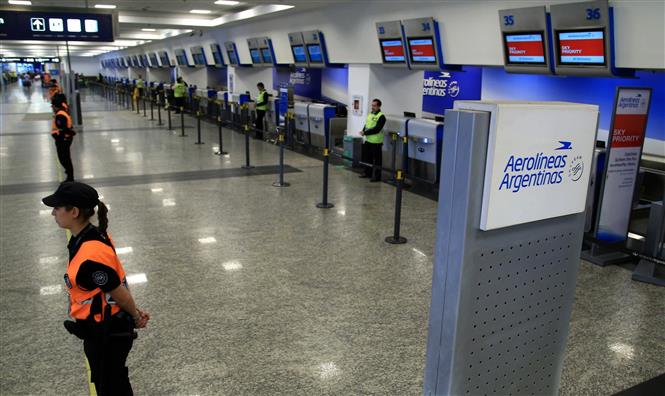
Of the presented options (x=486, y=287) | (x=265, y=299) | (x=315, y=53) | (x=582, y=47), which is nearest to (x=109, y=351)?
(x=486, y=287)

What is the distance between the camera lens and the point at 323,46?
44.8 ft

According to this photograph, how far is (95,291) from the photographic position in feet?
8.46

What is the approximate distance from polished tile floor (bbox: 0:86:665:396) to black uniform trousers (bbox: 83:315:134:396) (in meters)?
0.80

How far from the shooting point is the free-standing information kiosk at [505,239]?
1.69 m

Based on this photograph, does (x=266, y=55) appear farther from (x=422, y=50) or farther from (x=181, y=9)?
(x=422, y=50)

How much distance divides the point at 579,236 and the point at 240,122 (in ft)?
59.6

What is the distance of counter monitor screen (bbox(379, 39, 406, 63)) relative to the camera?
10.6m

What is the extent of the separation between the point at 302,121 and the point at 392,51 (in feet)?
16.1

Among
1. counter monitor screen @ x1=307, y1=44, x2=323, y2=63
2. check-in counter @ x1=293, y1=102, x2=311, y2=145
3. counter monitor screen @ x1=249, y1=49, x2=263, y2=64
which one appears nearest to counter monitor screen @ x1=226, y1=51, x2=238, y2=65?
counter monitor screen @ x1=249, y1=49, x2=263, y2=64

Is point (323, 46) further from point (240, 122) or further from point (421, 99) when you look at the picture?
point (240, 122)

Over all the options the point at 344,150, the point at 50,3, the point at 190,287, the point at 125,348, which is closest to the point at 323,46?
the point at 344,150

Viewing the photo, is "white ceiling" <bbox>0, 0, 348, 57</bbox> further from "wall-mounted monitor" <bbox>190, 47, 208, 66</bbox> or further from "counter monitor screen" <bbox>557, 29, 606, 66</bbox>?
"counter monitor screen" <bbox>557, 29, 606, 66</bbox>

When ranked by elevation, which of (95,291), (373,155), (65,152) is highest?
(95,291)

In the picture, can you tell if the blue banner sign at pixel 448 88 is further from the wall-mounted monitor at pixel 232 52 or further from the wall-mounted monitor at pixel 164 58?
the wall-mounted monitor at pixel 164 58
